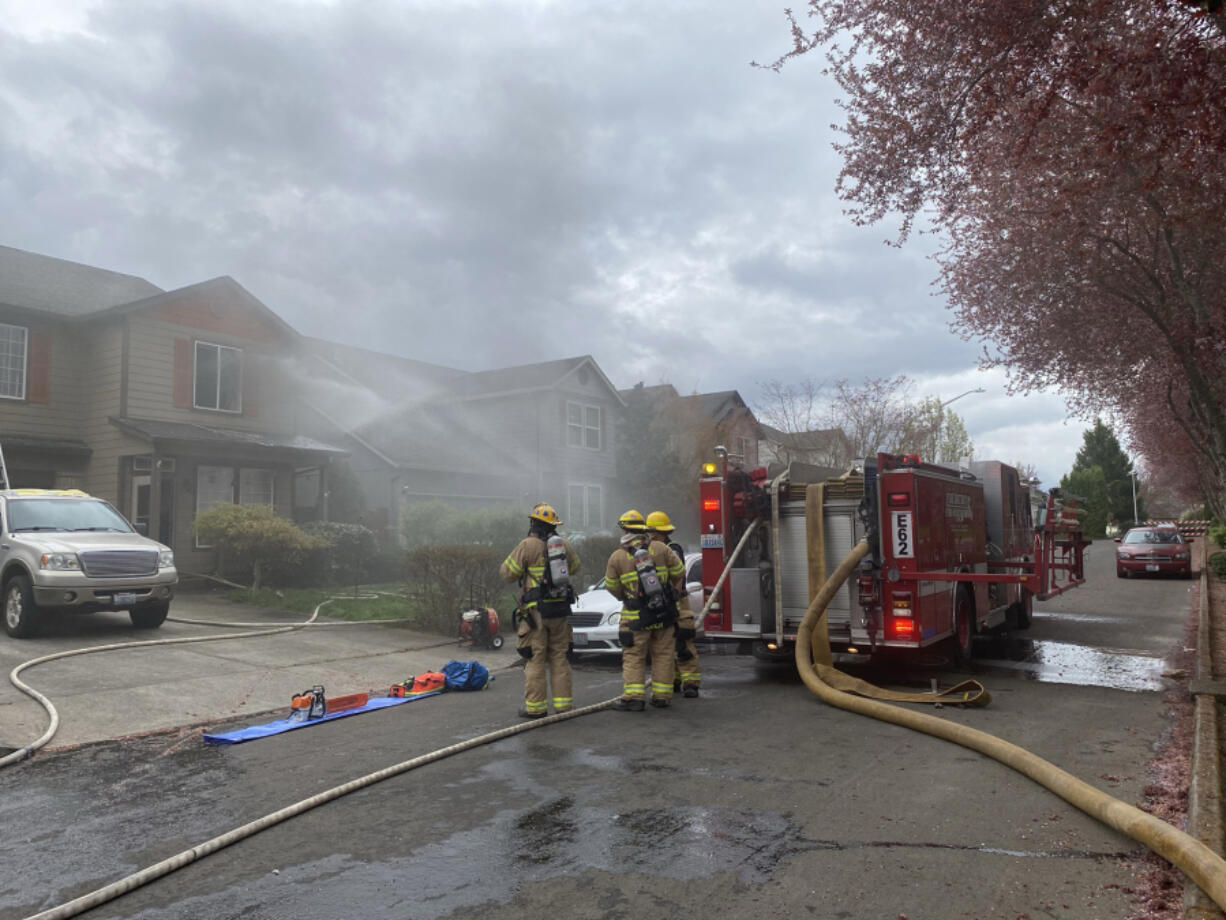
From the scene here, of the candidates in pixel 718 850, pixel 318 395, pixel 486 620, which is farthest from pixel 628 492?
pixel 718 850

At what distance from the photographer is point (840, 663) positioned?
10.2 meters

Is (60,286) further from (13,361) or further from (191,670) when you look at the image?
(191,670)

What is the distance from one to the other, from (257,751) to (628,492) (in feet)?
75.9

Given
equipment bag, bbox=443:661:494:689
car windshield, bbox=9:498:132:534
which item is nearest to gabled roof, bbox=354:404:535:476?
car windshield, bbox=9:498:132:534

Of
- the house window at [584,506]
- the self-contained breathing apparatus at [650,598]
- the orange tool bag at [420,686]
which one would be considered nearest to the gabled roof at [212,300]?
the house window at [584,506]

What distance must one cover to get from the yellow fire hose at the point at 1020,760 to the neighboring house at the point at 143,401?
1279cm

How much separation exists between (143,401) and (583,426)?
569 inches

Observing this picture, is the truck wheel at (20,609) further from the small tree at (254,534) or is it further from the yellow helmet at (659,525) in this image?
the yellow helmet at (659,525)

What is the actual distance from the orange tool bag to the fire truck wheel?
524 cm

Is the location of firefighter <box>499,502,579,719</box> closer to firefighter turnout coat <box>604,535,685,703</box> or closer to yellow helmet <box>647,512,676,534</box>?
firefighter turnout coat <box>604,535,685,703</box>

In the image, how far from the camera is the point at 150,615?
11.3m

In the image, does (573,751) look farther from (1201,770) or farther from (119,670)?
(119,670)

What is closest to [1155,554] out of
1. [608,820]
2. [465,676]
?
[465,676]

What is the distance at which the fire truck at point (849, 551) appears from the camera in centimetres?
825
